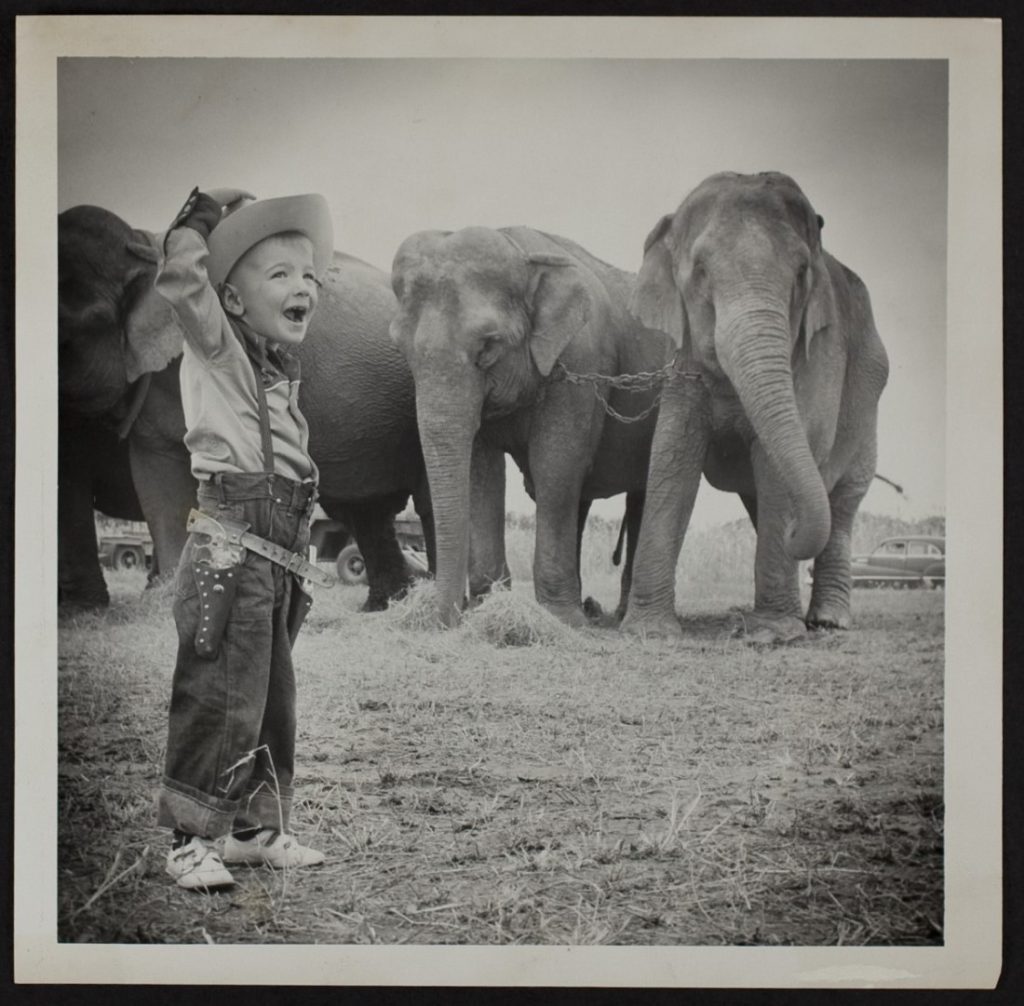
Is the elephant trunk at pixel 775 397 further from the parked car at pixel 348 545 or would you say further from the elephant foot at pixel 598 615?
the parked car at pixel 348 545

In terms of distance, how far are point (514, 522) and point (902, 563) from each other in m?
1.23

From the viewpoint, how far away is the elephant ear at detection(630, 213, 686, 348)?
15.9ft

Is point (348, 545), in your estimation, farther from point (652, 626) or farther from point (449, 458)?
point (652, 626)

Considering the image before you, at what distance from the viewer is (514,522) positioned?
4.95 metres

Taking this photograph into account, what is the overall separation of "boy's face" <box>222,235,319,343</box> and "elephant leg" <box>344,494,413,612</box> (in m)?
0.82

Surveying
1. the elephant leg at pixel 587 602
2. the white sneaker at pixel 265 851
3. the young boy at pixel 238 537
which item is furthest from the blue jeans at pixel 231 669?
the elephant leg at pixel 587 602

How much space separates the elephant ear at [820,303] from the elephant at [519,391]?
0.46 meters

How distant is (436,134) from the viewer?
14.9 ft

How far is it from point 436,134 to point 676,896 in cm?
234

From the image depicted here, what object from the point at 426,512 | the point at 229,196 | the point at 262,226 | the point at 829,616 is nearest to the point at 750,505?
the point at 829,616

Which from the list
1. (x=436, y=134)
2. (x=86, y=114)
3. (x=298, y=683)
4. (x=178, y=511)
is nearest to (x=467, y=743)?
(x=298, y=683)

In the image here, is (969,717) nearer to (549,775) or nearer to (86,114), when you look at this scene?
(549,775)

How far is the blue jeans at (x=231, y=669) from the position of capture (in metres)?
4.04

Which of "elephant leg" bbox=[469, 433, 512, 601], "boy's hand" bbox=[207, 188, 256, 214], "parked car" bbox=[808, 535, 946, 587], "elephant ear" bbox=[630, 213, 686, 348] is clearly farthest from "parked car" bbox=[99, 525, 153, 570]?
"parked car" bbox=[808, 535, 946, 587]
